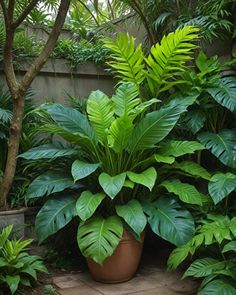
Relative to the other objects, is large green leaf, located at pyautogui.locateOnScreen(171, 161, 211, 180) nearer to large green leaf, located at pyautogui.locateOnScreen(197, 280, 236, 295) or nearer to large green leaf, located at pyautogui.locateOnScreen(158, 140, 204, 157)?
large green leaf, located at pyautogui.locateOnScreen(158, 140, 204, 157)

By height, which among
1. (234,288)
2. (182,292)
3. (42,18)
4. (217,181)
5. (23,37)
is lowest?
(182,292)

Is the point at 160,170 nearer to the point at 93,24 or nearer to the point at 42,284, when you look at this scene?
the point at 42,284

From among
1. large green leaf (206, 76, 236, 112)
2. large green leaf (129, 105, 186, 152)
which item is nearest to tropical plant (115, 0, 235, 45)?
large green leaf (206, 76, 236, 112)

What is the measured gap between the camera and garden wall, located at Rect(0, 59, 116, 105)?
4.04 metres

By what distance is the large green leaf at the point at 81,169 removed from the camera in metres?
2.66

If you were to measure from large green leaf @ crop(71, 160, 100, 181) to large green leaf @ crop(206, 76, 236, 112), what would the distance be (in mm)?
1101

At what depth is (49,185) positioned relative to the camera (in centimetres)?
293

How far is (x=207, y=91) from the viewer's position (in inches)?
125

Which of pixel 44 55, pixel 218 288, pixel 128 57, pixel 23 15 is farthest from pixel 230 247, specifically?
pixel 23 15

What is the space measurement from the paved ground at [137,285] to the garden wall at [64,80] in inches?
74.6

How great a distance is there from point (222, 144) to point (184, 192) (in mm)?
534

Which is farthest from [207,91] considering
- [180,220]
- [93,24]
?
[93,24]

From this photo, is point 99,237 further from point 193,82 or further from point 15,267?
point 193,82

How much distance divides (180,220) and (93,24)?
3.28m
